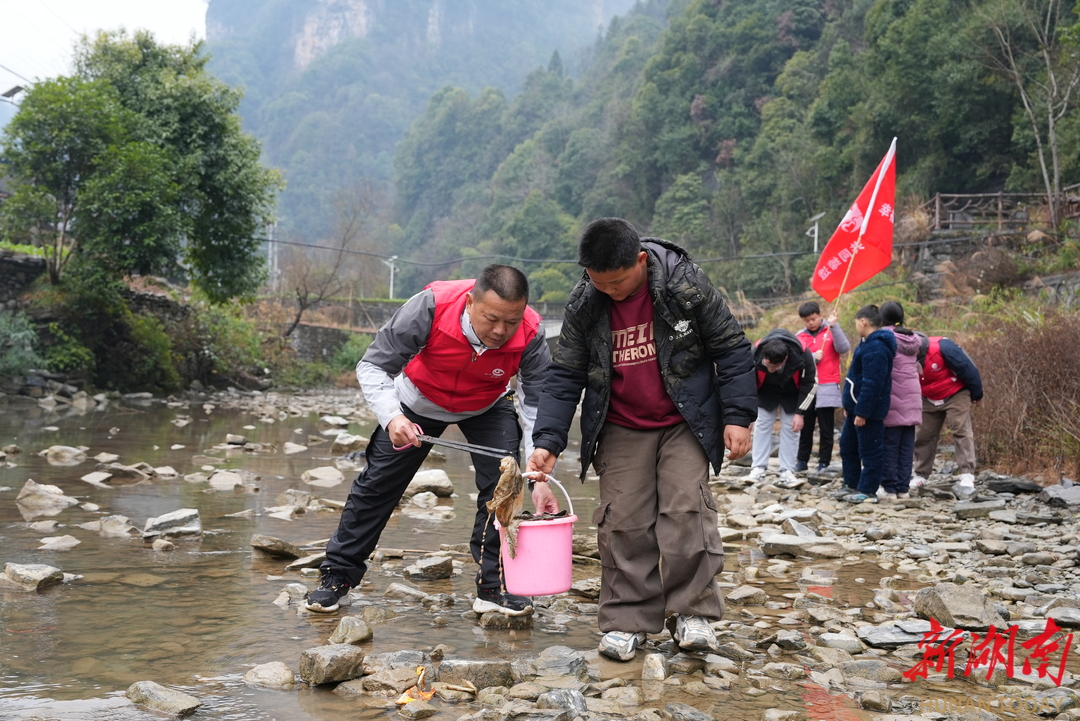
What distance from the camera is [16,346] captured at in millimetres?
17391

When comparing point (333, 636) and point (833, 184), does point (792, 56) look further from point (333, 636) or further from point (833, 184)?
point (333, 636)

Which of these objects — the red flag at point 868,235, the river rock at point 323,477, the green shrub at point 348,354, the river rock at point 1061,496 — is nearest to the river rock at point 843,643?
the river rock at point 1061,496

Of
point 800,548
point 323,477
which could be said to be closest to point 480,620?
point 800,548

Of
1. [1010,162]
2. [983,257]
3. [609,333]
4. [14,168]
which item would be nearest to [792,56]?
[1010,162]

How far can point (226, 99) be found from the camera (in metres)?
21.4

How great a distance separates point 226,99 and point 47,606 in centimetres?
1988

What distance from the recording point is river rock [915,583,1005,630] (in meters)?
3.62

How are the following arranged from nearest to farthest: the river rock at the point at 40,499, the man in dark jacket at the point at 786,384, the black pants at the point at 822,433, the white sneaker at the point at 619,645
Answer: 1. the white sneaker at the point at 619,645
2. the river rock at the point at 40,499
3. the man in dark jacket at the point at 786,384
4. the black pants at the point at 822,433

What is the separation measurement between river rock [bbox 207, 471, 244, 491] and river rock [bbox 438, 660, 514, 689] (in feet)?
16.6

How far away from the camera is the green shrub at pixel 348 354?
3503 centimetres

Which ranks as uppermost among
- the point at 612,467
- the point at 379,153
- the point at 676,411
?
the point at 379,153

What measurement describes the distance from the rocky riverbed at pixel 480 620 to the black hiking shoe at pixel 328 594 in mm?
60

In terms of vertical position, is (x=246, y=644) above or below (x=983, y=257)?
below

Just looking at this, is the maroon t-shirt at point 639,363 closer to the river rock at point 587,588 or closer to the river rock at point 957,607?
the river rock at point 587,588
